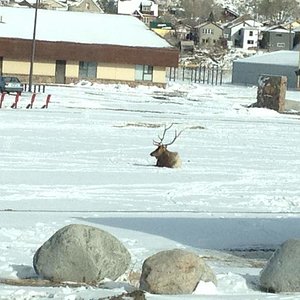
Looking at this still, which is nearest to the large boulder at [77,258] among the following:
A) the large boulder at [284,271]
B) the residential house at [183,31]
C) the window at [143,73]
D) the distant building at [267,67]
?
the large boulder at [284,271]

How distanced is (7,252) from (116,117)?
28179 millimetres

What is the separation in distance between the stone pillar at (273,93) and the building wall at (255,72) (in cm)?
3462

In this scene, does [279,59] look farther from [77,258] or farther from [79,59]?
[77,258]

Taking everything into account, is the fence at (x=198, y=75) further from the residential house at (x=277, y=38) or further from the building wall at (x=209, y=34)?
the building wall at (x=209, y=34)

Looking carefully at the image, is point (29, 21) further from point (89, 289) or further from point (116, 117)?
point (89, 289)

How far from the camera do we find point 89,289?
11.5 metres

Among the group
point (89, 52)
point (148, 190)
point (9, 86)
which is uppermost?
point (89, 52)

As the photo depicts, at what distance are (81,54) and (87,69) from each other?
6.47 feet

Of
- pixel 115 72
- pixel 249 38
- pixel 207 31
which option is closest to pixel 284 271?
pixel 115 72

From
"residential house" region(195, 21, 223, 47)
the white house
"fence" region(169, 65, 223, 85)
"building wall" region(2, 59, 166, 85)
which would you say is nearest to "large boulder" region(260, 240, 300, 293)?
"building wall" region(2, 59, 166, 85)

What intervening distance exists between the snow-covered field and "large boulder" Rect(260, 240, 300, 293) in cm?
21

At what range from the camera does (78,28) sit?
3123 inches

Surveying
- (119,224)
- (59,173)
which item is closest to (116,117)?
(59,173)

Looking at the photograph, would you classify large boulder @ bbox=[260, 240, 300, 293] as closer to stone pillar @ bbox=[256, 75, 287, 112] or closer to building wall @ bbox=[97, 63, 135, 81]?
stone pillar @ bbox=[256, 75, 287, 112]
